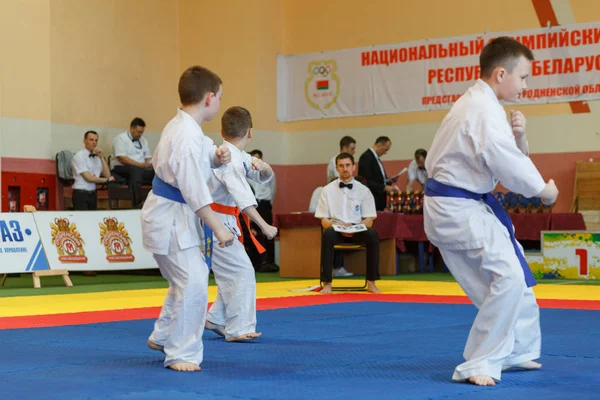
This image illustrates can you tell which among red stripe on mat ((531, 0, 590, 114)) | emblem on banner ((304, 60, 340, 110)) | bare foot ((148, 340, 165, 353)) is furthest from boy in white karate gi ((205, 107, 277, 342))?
emblem on banner ((304, 60, 340, 110))

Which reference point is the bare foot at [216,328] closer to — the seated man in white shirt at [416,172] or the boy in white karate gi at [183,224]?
the boy in white karate gi at [183,224]

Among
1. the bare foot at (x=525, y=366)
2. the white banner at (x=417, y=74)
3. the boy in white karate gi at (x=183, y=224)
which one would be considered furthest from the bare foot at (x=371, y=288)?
the white banner at (x=417, y=74)

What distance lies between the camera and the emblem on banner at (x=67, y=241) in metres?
11.0

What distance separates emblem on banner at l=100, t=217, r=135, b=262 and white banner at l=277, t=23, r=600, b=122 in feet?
21.0

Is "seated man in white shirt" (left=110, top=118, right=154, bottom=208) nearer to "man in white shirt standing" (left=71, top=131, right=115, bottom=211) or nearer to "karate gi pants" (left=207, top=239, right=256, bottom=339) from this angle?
"man in white shirt standing" (left=71, top=131, right=115, bottom=211)

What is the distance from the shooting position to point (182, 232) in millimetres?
4441

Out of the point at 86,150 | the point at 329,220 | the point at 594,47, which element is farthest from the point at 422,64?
the point at 329,220

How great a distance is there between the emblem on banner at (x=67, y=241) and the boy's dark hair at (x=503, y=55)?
25.7 ft

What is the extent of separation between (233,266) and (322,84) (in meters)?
11.7

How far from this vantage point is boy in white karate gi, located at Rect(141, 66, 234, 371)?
432 centimetres

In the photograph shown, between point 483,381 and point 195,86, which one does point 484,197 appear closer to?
point 483,381

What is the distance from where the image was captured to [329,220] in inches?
387

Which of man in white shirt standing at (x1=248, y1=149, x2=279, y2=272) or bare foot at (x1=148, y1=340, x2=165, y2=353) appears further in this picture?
man in white shirt standing at (x1=248, y1=149, x2=279, y2=272)

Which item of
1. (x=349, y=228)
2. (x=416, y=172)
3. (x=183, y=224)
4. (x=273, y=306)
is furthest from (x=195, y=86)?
(x=416, y=172)
